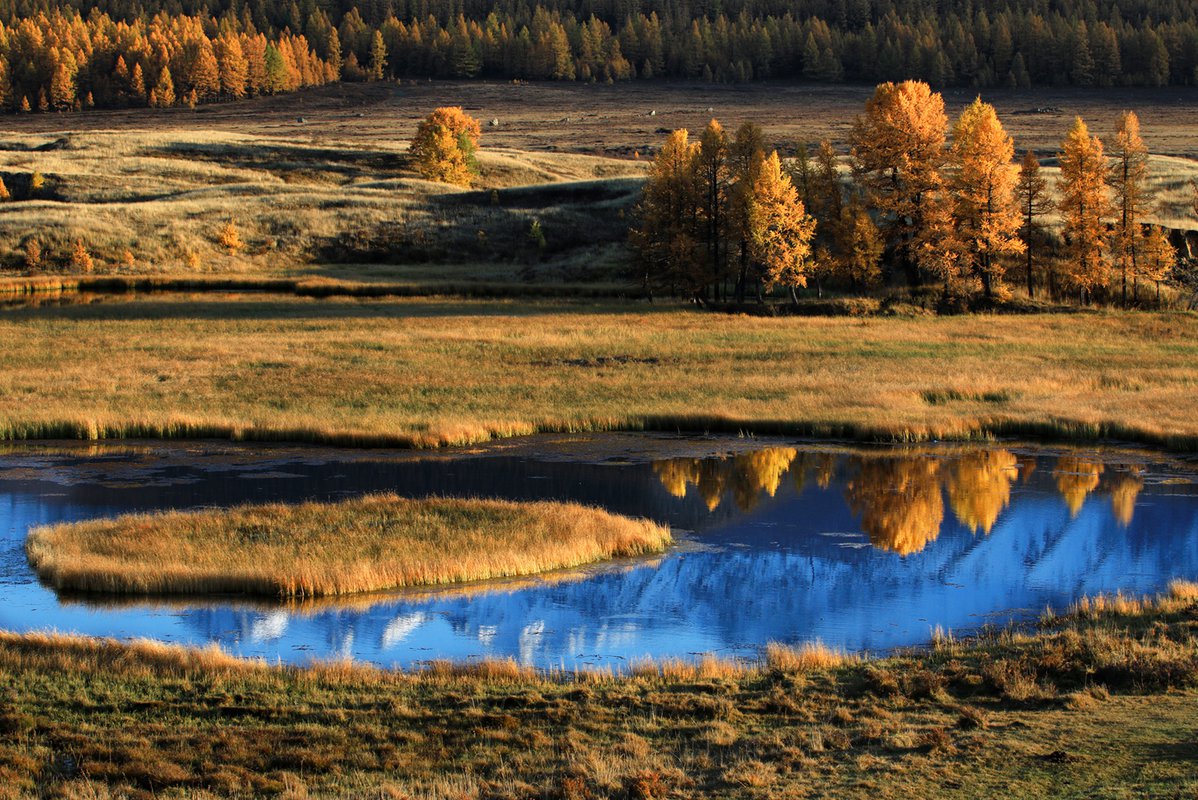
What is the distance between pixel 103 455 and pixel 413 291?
122 feet

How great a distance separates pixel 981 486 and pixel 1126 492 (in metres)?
3.11

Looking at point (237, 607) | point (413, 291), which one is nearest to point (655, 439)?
point (237, 607)

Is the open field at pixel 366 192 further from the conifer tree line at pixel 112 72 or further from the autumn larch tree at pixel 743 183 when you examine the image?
the conifer tree line at pixel 112 72

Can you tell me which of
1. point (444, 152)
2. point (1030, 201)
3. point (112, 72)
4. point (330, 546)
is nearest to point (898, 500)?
point (330, 546)

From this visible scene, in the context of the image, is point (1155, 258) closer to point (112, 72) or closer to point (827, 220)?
point (827, 220)

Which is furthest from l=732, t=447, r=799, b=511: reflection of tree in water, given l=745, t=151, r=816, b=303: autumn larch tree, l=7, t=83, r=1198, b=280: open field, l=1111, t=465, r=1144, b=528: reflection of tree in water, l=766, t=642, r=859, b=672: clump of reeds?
l=7, t=83, r=1198, b=280: open field

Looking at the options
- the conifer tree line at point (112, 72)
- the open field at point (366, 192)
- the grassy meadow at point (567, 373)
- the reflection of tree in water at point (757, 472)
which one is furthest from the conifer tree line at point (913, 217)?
the conifer tree line at point (112, 72)

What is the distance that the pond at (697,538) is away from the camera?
1886 centimetres

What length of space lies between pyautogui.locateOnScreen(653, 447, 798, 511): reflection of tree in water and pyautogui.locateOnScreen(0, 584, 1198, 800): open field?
1221cm

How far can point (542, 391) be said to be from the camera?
41.5 m

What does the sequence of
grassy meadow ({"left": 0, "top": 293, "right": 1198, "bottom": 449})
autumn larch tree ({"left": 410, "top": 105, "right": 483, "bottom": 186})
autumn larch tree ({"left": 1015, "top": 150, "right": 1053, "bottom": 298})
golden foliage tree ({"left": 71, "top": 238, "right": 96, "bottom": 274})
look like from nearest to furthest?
grassy meadow ({"left": 0, "top": 293, "right": 1198, "bottom": 449})
autumn larch tree ({"left": 1015, "top": 150, "right": 1053, "bottom": 298})
golden foliage tree ({"left": 71, "top": 238, "right": 96, "bottom": 274})
autumn larch tree ({"left": 410, "top": 105, "right": 483, "bottom": 186})

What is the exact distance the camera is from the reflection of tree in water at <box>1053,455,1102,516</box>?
2864 cm

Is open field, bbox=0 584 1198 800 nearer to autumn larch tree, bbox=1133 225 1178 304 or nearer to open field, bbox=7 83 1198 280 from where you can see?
autumn larch tree, bbox=1133 225 1178 304

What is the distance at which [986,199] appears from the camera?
63125 mm
